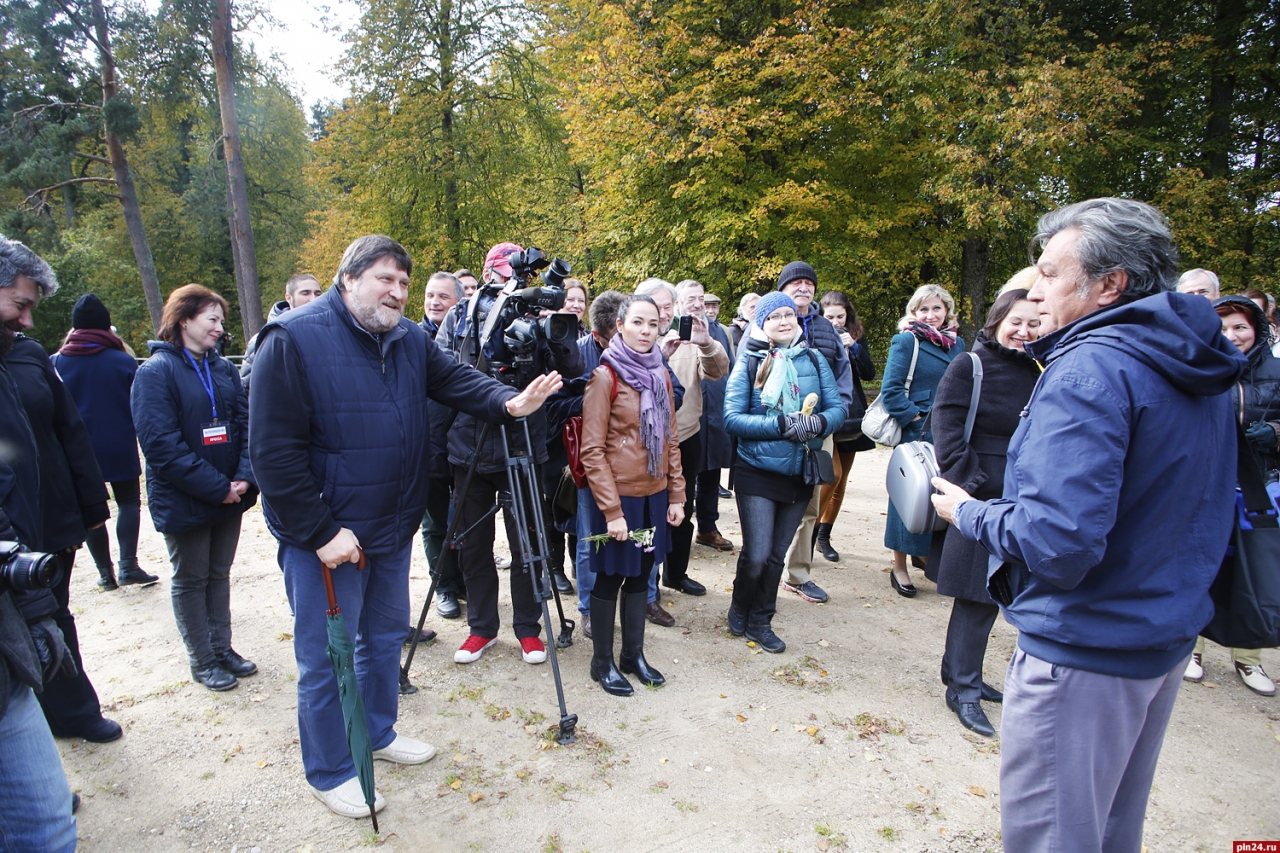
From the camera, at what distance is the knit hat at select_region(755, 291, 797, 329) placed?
3.83 metres

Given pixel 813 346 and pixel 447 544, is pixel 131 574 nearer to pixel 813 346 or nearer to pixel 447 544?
pixel 447 544

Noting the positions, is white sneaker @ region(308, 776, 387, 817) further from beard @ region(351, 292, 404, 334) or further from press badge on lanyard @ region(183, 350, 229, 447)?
press badge on lanyard @ region(183, 350, 229, 447)

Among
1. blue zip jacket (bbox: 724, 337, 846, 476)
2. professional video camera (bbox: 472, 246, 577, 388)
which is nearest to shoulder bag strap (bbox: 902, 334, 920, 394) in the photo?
blue zip jacket (bbox: 724, 337, 846, 476)

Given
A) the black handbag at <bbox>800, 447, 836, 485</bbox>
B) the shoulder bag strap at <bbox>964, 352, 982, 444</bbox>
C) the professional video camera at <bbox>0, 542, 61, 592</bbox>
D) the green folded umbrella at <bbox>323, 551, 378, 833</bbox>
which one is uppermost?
the shoulder bag strap at <bbox>964, 352, 982, 444</bbox>

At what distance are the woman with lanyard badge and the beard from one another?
1.49m

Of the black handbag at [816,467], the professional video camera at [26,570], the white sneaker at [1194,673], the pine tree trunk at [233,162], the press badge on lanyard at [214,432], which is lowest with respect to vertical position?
the white sneaker at [1194,673]

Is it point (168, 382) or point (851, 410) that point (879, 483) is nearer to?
point (851, 410)

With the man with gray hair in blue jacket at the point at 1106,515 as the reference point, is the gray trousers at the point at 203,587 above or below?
below

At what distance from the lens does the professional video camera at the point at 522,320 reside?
3145mm

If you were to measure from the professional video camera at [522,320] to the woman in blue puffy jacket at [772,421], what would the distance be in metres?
1.10

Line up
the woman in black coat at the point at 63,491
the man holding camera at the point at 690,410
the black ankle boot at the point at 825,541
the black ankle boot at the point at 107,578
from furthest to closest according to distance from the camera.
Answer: the black ankle boot at the point at 825,541 < the black ankle boot at the point at 107,578 < the man holding camera at the point at 690,410 < the woman in black coat at the point at 63,491

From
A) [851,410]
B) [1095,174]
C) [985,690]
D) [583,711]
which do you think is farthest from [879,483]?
[1095,174]

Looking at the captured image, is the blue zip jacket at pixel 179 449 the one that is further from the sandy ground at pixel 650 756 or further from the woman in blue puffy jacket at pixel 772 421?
the woman in blue puffy jacket at pixel 772 421

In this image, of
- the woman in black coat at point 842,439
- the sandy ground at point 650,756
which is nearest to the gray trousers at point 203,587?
the sandy ground at point 650,756
